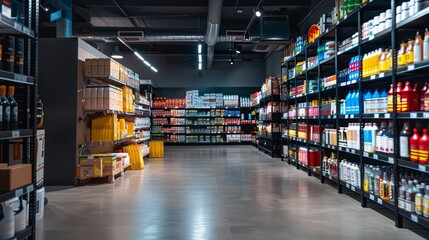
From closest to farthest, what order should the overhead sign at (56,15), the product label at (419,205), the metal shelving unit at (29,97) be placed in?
1. the metal shelving unit at (29,97)
2. the product label at (419,205)
3. the overhead sign at (56,15)

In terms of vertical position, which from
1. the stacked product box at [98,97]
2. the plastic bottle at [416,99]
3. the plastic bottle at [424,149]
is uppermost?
the stacked product box at [98,97]

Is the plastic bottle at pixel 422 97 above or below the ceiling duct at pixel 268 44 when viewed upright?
below

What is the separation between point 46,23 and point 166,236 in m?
12.5

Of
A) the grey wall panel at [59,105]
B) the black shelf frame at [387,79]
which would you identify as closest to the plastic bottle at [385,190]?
the black shelf frame at [387,79]

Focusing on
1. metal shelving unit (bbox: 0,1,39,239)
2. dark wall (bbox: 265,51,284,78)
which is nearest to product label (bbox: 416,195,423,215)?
metal shelving unit (bbox: 0,1,39,239)

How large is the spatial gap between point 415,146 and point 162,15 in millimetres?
10966

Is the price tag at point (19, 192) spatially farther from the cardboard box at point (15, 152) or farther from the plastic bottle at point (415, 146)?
the plastic bottle at point (415, 146)

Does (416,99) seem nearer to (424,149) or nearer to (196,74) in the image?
(424,149)

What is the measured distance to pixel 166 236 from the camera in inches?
138

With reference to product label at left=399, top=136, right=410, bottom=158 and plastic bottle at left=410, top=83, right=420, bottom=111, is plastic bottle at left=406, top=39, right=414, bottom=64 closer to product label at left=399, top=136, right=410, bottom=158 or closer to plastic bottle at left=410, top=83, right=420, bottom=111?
plastic bottle at left=410, top=83, right=420, bottom=111

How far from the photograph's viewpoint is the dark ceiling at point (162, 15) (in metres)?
11.2

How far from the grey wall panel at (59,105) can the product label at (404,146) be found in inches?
210

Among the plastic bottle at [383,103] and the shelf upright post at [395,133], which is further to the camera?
the plastic bottle at [383,103]

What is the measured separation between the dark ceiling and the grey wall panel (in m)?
5.30
